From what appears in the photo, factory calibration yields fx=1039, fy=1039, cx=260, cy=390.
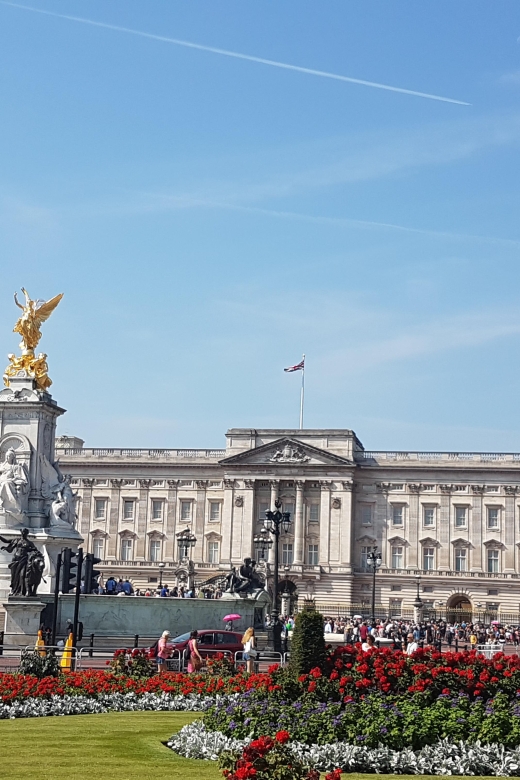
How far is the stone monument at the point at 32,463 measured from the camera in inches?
1545

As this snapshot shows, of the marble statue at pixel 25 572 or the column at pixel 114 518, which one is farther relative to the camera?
the column at pixel 114 518

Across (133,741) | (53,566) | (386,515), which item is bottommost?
(133,741)

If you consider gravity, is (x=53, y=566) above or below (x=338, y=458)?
below

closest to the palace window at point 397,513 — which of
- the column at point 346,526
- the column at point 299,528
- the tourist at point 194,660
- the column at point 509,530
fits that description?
the column at point 346,526

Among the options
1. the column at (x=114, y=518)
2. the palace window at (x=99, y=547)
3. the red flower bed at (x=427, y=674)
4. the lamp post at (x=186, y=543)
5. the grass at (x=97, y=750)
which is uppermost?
the column at (x=114, y=518)

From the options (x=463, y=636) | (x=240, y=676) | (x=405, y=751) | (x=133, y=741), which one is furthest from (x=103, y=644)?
(x=463, y=636)

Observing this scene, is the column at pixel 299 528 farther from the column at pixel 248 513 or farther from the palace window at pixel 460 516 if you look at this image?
the palace window at pixel 460 516

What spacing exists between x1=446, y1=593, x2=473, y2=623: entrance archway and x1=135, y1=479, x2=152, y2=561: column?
26832 millimetres

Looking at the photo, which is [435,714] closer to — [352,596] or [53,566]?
[53,566]

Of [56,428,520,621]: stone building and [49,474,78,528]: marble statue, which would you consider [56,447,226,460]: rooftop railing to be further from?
[49,474,78,528]: marble statue

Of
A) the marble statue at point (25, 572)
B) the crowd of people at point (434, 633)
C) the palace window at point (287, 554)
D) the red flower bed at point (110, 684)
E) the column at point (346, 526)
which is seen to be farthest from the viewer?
the palace window at point (287, 554)

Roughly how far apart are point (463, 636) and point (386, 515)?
2857 centimetres

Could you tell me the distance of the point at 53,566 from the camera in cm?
3862

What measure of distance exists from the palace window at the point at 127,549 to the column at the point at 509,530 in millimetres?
32500
